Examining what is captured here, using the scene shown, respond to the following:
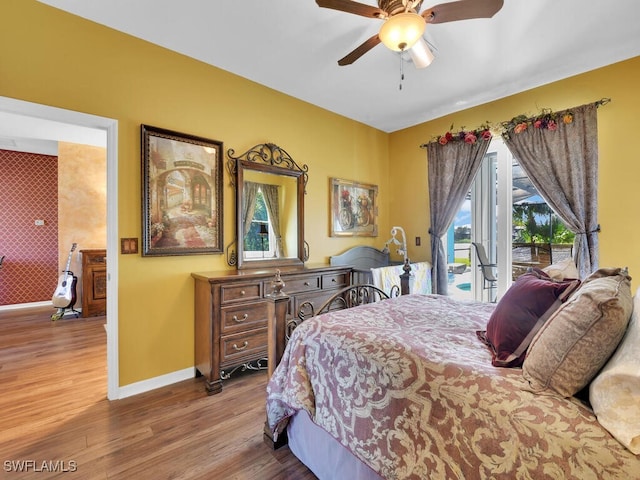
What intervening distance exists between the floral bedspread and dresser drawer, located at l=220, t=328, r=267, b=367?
92cm

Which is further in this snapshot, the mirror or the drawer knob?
the mirror

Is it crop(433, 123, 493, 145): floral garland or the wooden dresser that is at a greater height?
crop(433, 123, 493, 145): floral garland

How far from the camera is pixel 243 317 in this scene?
2.56 meters

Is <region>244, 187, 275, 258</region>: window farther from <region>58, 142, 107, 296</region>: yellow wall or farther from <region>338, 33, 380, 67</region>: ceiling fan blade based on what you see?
<region>58, 142, 107, 296</region>: yellow wall

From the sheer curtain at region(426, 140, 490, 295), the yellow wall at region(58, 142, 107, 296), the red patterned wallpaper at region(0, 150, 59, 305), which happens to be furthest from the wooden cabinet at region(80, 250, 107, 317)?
the sheer curtain at region(426, 140, 490, 295)

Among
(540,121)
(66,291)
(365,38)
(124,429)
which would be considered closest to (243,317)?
(124,429)

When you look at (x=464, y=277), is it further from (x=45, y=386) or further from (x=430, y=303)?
(x=45, y=386)

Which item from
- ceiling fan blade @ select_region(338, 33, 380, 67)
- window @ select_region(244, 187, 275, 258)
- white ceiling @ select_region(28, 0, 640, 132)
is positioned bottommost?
window @ select_region(244, 187, 275, 258)

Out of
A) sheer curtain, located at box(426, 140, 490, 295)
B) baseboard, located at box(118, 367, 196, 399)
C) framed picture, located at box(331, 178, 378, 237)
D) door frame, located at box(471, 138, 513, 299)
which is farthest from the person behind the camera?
framed picture, located at box(331, 178, 378, 237)

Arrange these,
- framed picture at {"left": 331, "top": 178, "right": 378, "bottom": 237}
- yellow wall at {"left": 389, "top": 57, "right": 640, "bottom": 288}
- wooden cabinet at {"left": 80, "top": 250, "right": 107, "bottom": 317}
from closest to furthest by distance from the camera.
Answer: yellow wall at {"left": 389, "top": 57, "right": 640, "bottom": 288}, framed picture at {"left": 331, "top": 178, "right": 378, "bottom": 237}, wooden cabinet at {"left": 80, "top": 250, "right": 107, "bottom": 317}

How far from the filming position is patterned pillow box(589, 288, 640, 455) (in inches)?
27.9

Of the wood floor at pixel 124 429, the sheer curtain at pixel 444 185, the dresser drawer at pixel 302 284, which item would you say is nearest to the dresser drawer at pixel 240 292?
the dresser drawer at pixel 302 284

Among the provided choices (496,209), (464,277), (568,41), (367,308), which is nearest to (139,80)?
(367,308)

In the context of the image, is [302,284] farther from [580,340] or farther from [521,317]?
[580,340]
